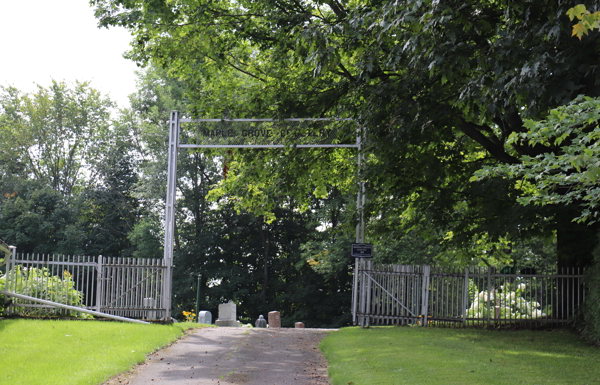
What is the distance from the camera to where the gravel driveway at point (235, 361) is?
9984mm

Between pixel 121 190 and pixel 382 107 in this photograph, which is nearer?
pixel 382 107

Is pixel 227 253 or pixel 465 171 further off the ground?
pixel 465 171

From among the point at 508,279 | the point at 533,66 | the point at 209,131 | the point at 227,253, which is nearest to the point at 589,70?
the point at 533,66

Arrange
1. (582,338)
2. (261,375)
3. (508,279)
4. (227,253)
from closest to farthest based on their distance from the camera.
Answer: (261,375) < (582,338) < (508,279) < (227,253)

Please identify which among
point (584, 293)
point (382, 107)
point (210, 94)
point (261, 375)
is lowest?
point (261, 375)

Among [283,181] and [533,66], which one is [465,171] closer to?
[283,181]

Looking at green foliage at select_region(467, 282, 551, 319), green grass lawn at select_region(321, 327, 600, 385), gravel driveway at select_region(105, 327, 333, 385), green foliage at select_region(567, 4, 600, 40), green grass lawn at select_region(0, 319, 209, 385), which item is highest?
green foliage at select_region(567, 4, 600, 40)

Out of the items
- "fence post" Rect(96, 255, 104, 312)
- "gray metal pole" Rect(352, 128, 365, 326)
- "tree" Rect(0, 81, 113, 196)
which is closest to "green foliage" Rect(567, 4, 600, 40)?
"gray metal pole" Rect(352, 128, 365, 326)

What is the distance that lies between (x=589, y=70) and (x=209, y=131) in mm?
10308

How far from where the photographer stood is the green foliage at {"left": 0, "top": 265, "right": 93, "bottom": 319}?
1656cm

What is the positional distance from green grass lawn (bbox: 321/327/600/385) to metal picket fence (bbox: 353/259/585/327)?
3.16 feet

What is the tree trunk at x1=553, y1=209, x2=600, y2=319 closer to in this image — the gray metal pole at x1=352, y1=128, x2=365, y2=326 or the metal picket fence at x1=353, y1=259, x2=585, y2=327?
the metal picket fence at x1=353, y1=259, x2=585, y2=327

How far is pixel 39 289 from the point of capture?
16.8 m

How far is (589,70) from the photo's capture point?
11.1m
